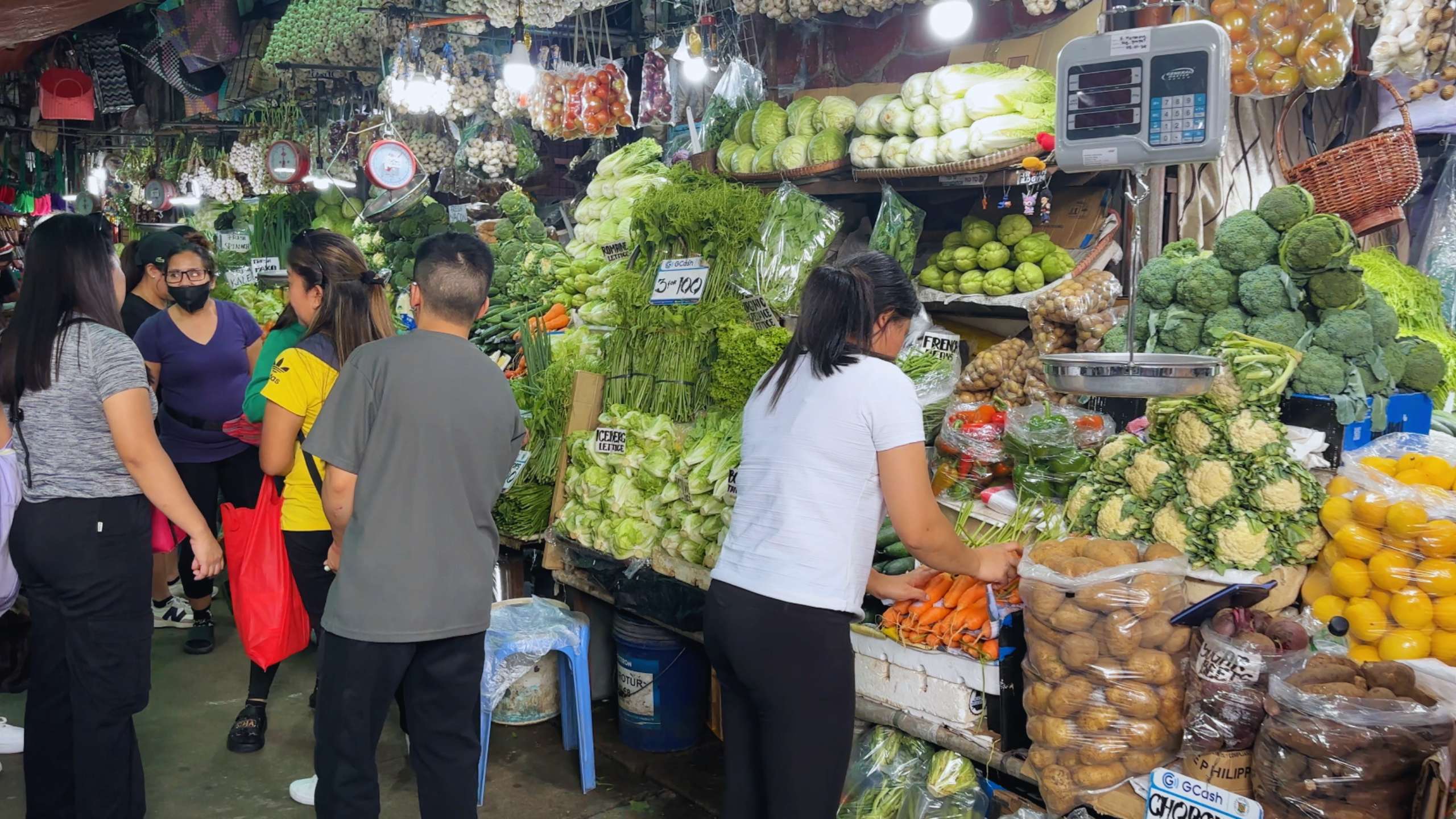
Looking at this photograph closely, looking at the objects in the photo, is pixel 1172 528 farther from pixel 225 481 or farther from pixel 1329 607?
pixel 225 481

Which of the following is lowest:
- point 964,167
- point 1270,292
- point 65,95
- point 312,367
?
point 312,367

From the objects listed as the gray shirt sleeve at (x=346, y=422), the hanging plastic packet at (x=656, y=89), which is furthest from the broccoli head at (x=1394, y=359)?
the hanging plastic packet at (x=656, y=89)

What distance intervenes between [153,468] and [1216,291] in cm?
302

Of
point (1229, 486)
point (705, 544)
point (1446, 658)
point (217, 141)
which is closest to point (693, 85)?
point (705, 544)

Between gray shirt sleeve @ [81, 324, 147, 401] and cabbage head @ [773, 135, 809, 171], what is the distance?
2389 millimetres

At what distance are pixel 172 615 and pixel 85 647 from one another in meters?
2.95

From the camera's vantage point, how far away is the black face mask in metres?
4.44

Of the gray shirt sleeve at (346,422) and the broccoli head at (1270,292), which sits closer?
the gray shirt sleeve at (346,422)

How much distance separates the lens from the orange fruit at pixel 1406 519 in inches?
95.3

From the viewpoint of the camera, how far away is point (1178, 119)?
8.04 ft

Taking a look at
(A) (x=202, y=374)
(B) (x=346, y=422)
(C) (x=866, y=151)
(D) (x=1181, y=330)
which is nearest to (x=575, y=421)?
(C) (x=866, y=151)

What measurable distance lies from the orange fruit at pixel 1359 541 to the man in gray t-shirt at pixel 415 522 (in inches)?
82.1

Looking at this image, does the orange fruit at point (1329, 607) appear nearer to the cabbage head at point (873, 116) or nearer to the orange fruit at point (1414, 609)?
the orange fruit at point (1414, 609)

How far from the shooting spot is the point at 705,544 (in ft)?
12.1
